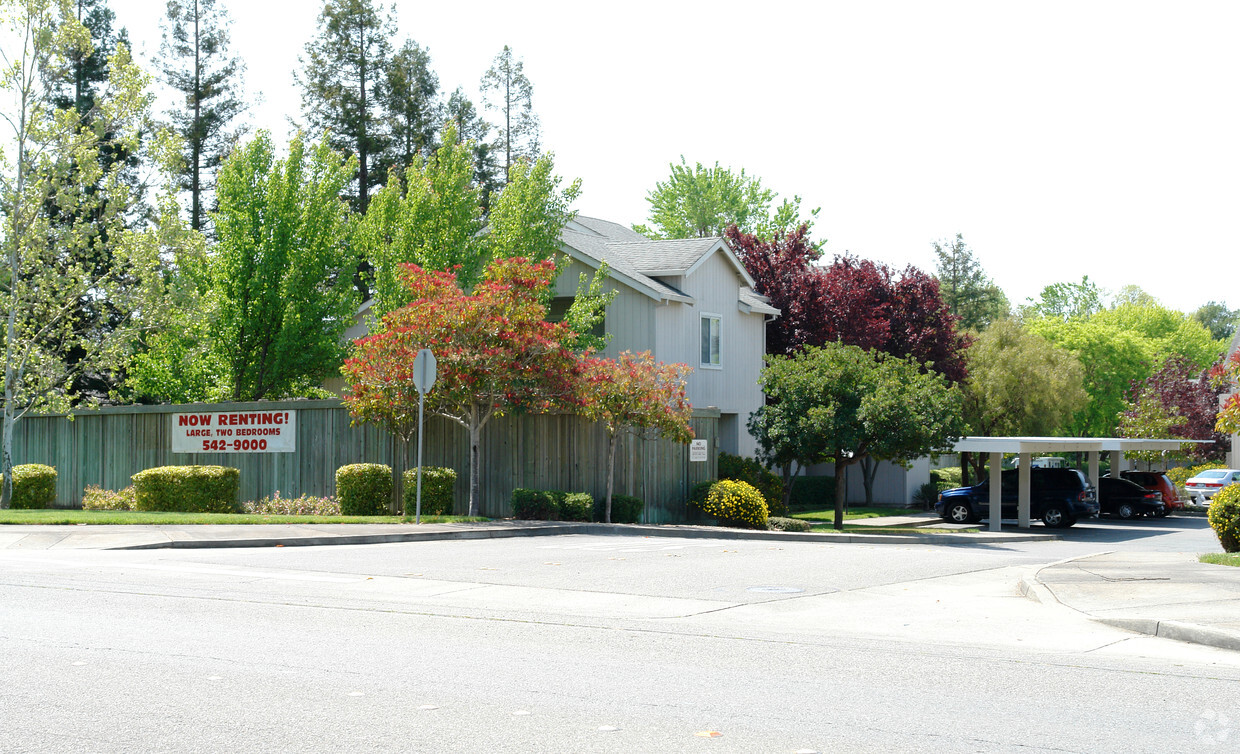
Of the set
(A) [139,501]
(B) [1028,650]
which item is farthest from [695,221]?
(B) [1028,650]

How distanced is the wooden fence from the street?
915 cm

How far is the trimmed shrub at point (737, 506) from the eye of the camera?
927 inches

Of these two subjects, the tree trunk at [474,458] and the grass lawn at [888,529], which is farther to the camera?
the grass lawn at [888,529]

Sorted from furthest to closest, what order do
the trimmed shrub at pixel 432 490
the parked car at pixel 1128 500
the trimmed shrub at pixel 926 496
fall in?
the trimmed shrub at pixel 926 496 < the parked car at pixel 1128 500 < the trimmed shrub at pixel 432 490

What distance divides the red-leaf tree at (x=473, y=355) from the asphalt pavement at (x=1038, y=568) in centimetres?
251

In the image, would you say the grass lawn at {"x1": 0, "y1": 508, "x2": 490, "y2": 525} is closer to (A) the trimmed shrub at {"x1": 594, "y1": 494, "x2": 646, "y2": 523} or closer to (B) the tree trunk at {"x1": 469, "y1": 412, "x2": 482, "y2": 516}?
(B) the tree trunk at {"x1": 469, "y1": 412, "x2": 482, "y2": 516}

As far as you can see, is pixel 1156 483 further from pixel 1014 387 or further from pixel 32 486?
pixel 32 486

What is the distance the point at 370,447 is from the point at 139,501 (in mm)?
4935

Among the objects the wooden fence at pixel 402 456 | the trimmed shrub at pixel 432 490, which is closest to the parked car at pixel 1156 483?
the wooden fence at pixel 402 456

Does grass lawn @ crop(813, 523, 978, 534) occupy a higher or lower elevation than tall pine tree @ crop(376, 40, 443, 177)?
lower

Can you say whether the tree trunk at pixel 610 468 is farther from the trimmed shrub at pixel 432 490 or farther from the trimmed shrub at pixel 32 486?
the trimmed shrub at pixel 32 486

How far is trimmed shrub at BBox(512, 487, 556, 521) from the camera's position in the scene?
22484mm

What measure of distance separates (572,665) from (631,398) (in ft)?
47.0

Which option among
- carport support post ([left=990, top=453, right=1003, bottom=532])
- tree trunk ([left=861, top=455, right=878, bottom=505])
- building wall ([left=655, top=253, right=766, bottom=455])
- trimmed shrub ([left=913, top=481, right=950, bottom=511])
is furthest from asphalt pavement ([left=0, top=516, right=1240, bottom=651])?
trimmed shrub ([left=913, top=481, right=950, bottom=511])
